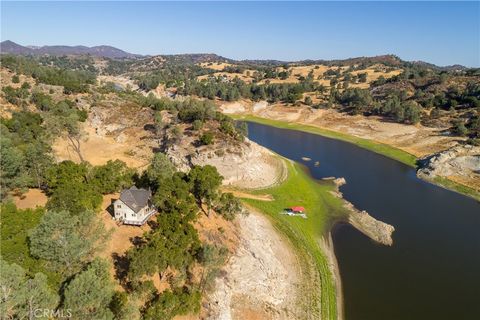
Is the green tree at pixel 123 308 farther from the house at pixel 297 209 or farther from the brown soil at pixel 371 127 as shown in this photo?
the brown soil at pixel 371 127

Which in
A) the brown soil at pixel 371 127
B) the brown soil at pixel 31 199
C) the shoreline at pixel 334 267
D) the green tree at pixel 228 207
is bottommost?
the shoreline at pixel 334 267

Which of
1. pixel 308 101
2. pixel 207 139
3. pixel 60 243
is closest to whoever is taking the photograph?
pixel 60 243

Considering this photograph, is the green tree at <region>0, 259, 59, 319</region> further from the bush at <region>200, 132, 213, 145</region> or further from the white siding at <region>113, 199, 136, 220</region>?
the bush at <region>200, 132, 213, 145</region>

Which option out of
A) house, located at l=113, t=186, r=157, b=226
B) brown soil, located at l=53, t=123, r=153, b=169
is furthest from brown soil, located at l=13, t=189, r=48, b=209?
brown soil, located at l=53, t=123, r=153, b=169

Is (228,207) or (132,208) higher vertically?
(132,208)

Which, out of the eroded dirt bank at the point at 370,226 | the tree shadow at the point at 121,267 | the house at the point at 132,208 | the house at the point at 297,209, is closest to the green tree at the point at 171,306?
the tree shadow at the point at 121,267

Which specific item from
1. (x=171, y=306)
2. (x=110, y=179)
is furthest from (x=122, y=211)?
(x=171, y=306)

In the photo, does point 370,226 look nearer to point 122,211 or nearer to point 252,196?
point 252,196
